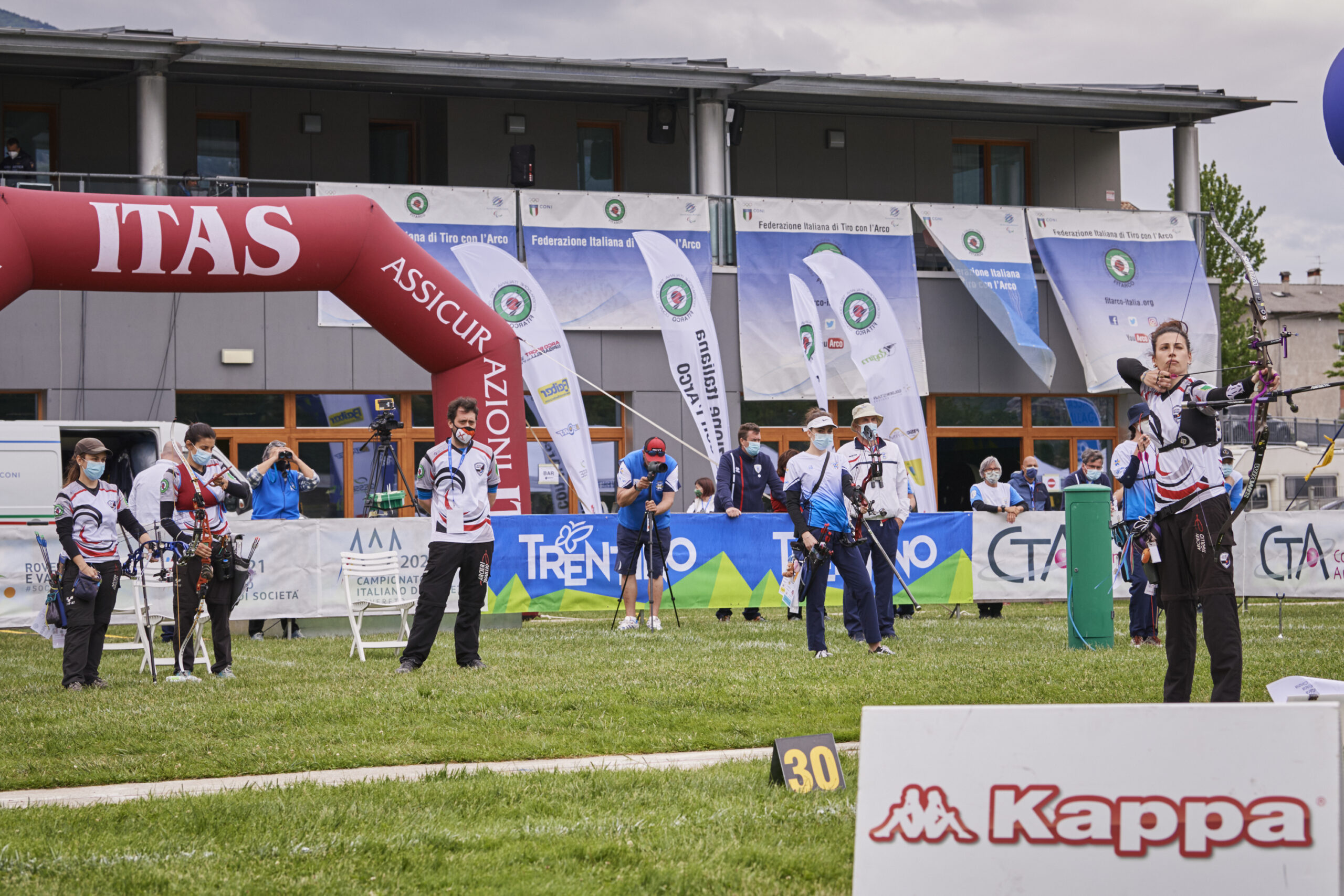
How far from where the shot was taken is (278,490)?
51.8 ft

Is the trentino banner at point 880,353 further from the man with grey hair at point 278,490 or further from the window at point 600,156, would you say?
the man with grey hair at point 278,490

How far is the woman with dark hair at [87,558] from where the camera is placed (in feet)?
34.1

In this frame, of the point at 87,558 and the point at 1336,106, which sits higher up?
the point at 1336,106

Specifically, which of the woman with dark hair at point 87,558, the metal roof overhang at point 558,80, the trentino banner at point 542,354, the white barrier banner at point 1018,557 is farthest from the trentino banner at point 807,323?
the woman with dark hair at point 87,558

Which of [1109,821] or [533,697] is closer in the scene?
[1109,821]

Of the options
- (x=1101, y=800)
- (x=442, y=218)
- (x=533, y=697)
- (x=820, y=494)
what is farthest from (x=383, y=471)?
(x=1101, y=800)

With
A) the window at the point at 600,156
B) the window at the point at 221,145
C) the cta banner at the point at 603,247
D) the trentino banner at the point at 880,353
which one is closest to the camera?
the cta banner at the point at 603,247

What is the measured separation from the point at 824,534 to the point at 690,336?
11250 millimetres

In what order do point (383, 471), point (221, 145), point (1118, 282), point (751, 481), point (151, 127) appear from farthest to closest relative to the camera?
point (221, 145), point (1118, 282), point (383, 471), point (151, 127), point (751, 481)

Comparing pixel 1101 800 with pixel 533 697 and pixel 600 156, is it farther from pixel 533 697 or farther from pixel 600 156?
pixel 600 156

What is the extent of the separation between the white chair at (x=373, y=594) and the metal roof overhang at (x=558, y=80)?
1022 centimetres

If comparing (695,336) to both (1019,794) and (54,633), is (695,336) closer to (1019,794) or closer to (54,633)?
(54,633)

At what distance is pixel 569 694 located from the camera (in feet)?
29.5

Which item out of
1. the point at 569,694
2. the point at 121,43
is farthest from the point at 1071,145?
the point at 569,694
